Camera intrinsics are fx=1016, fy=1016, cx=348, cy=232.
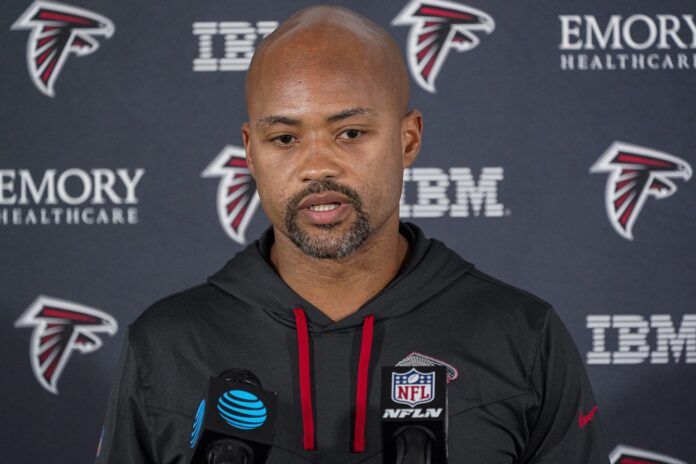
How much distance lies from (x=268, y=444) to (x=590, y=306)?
1.55 metres

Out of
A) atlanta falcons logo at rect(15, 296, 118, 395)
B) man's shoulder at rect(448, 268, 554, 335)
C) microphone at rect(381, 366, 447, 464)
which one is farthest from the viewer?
atlanta falcons logo at rect(15, 296, 118, 395)

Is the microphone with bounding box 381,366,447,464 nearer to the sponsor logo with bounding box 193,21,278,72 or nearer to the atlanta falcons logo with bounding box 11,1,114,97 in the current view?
the sponsor logo with bounding box 193,21,278,72

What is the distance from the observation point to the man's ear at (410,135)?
4.52ft

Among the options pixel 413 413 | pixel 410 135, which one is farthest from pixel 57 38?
pixel 413 413

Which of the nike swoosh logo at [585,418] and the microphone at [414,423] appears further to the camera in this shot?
the nike swoosh logo at [585,418]

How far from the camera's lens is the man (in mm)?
1262

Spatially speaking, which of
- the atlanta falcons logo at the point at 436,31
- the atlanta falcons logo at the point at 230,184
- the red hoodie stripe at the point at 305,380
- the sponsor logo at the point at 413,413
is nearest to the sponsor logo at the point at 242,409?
the sponsor logo at the point at 413,413

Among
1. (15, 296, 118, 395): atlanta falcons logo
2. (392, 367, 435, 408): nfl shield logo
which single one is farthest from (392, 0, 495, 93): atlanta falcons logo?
(392, 367, 435, 408): nfl shield logo

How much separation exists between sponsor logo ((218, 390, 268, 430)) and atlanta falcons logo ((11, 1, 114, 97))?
161 cm

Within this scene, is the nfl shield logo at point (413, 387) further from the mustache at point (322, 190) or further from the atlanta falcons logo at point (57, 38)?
the atlanta falcons logo at point (57, 38)

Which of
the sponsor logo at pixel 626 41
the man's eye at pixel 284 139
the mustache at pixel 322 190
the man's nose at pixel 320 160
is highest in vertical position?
the sponsor logo at pixel 626 41

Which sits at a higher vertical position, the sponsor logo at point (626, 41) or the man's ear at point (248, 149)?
the sponsor logo at point (626, 41)

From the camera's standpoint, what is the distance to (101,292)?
90.9 inches

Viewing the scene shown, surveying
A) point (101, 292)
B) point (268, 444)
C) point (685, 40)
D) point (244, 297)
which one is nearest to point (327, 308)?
point (244, 297)
